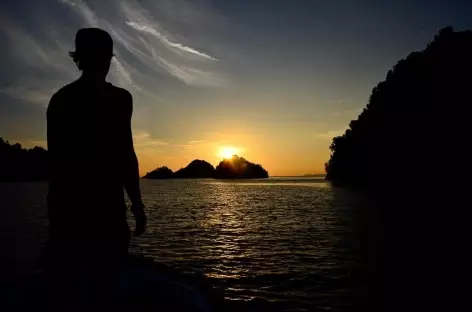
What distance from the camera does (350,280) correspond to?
1346 cm

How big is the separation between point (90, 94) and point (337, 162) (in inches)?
5293

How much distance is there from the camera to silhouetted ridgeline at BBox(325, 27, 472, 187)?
2483 inches

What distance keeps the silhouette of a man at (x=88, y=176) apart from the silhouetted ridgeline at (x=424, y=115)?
223 feet

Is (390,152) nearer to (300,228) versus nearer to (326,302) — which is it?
(300,228)

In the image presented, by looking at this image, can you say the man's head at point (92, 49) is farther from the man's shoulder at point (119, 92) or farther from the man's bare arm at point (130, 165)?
the man's bare arm at point (130, 165)

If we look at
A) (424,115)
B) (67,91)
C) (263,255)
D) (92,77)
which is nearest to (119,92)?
(92,77)

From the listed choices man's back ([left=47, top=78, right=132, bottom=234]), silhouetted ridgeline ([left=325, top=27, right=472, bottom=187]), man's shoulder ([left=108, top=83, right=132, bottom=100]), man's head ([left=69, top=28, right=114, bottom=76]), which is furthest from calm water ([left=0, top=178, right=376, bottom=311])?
silhouetted ridgeline ([left=325, top=27, right=472, bottom=187])

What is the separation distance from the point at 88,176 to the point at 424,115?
76929 mm

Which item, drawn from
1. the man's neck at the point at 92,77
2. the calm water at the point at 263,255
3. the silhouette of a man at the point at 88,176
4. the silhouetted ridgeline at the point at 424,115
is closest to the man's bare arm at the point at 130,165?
the silhouette of a man at the point at 88,176

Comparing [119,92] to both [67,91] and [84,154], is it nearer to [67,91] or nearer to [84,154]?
[67,91]

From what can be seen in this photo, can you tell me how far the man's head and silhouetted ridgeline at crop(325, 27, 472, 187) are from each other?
68.1m

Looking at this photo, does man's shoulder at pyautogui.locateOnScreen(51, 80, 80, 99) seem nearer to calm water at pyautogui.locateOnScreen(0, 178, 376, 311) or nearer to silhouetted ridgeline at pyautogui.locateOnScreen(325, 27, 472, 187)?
calm water at pyautogui.locateOnScreen(0, 178, 376, 311)

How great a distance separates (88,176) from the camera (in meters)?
3.50

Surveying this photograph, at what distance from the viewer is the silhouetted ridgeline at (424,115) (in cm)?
6306
